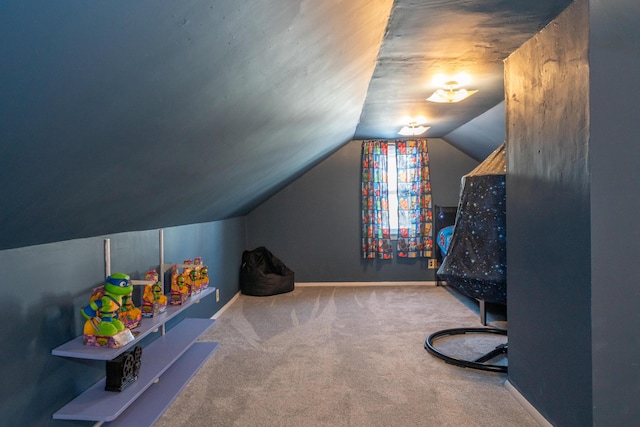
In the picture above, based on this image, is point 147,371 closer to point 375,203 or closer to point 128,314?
point 128,314

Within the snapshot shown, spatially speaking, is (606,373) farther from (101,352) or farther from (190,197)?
(190,197)

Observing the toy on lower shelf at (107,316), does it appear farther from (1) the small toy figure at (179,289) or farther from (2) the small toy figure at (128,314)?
(1) the small toy figure at (179,289)

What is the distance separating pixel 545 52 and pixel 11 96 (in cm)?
221

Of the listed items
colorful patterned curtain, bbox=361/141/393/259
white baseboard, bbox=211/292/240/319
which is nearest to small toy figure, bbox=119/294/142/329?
white baseboard, bbox=211/292/240/319

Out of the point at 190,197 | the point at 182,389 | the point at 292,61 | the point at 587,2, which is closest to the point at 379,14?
the point at 292,61

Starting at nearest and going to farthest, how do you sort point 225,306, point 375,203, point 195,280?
point 195,280 → point 225,306 → point 375,203

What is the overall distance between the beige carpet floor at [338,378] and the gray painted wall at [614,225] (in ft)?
1.89

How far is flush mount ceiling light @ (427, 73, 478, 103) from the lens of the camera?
10.1ft

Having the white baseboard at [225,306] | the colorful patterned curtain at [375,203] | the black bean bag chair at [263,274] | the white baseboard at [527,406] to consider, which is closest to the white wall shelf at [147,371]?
the white baseboard at [225,306]

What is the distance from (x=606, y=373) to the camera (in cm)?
170

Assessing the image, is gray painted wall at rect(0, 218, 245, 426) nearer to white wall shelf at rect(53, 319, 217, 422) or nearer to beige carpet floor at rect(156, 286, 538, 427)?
white wall shelf at rect(53, 319, 217, 422)

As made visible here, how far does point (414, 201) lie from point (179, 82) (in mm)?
4746

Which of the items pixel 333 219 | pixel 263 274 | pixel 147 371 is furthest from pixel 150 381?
pixel 333 219

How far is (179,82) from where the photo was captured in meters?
1.24
